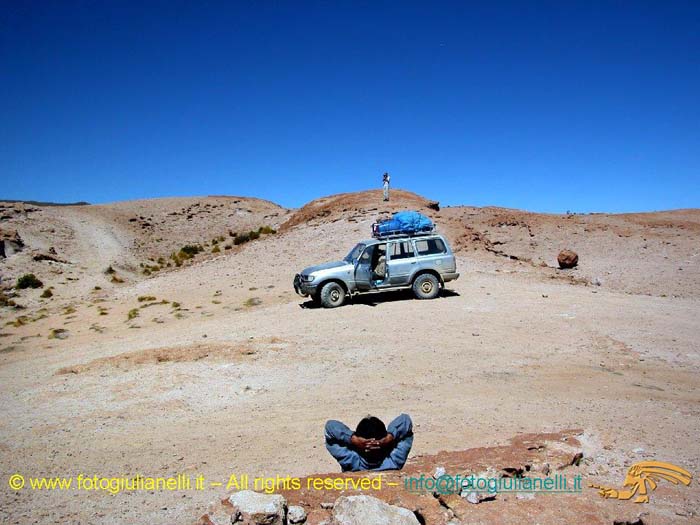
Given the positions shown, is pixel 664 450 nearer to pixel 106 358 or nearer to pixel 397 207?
pixel 106 358

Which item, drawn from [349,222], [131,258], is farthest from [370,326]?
[131,258]

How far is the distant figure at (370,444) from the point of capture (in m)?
4.43

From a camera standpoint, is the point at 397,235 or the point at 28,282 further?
the point at 28,282

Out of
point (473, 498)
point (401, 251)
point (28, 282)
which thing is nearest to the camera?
point (473, 498)

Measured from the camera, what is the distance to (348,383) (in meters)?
8.52

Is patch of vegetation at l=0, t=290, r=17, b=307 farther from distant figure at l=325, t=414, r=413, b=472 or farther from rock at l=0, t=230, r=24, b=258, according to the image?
distant figure at l=325, t=414, r=413, b=472

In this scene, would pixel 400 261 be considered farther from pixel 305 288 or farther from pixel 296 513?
pixel 296 513

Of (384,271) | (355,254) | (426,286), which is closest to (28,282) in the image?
(355,254)

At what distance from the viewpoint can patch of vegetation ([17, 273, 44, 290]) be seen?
80.1 feet

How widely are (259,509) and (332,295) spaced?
34.9 ft

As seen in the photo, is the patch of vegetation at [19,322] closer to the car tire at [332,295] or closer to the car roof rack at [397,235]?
the car tire at [332,295]

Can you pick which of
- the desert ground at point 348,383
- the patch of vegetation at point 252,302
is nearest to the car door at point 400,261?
the desert ground at point 348,383

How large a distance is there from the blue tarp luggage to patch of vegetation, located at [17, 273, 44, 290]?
19.6 meters

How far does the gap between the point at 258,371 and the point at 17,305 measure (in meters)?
16.9
